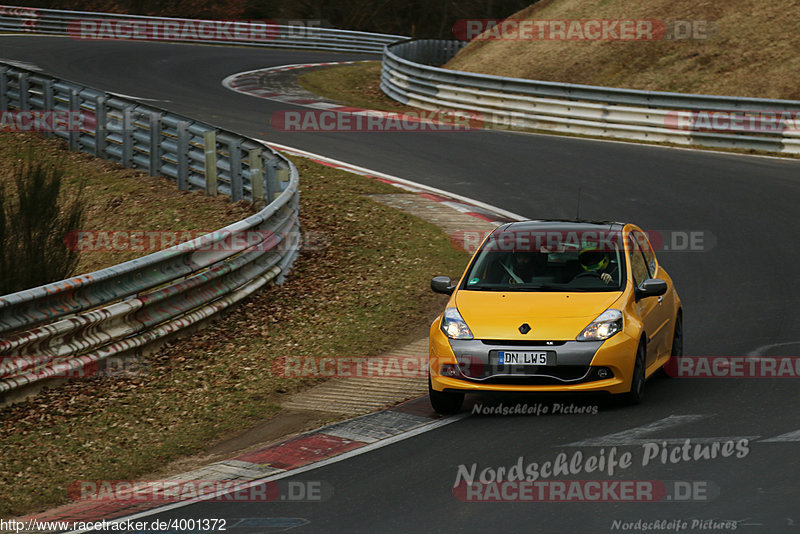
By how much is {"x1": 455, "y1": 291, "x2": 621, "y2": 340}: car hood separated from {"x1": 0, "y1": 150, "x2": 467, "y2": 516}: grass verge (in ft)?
6.81

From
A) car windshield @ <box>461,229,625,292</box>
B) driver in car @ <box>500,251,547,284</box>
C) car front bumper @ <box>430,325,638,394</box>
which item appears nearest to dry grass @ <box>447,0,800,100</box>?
car windshield @ <box>461,229,625,292</box>

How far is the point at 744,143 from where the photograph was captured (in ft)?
77.2

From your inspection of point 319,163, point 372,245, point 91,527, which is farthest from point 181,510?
point 319,163

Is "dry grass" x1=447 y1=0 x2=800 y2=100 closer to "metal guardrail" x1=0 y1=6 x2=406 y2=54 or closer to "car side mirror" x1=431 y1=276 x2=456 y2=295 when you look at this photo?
"metal guardrail" x1=0 y1=6 x2=406 y2=54

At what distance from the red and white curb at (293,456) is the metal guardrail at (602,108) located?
50.3 ft

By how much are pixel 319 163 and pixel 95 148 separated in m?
4.11

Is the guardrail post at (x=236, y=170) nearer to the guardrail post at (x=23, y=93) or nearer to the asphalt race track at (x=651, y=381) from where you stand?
the asphalt race track at (x=651, y=381)

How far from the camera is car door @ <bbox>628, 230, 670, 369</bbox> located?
33.0ft

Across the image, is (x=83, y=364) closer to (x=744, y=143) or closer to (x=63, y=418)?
(x=63, y=418)

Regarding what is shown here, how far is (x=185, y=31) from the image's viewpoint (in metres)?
49.4

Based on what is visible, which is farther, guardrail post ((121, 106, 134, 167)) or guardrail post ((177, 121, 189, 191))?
guardrail post ((121, 106, 134, 167))

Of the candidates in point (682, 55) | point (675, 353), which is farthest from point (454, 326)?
point (682, 55)

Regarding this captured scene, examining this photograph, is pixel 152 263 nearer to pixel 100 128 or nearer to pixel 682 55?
pixel 100 128

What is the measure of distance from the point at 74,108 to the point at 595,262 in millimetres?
13896
